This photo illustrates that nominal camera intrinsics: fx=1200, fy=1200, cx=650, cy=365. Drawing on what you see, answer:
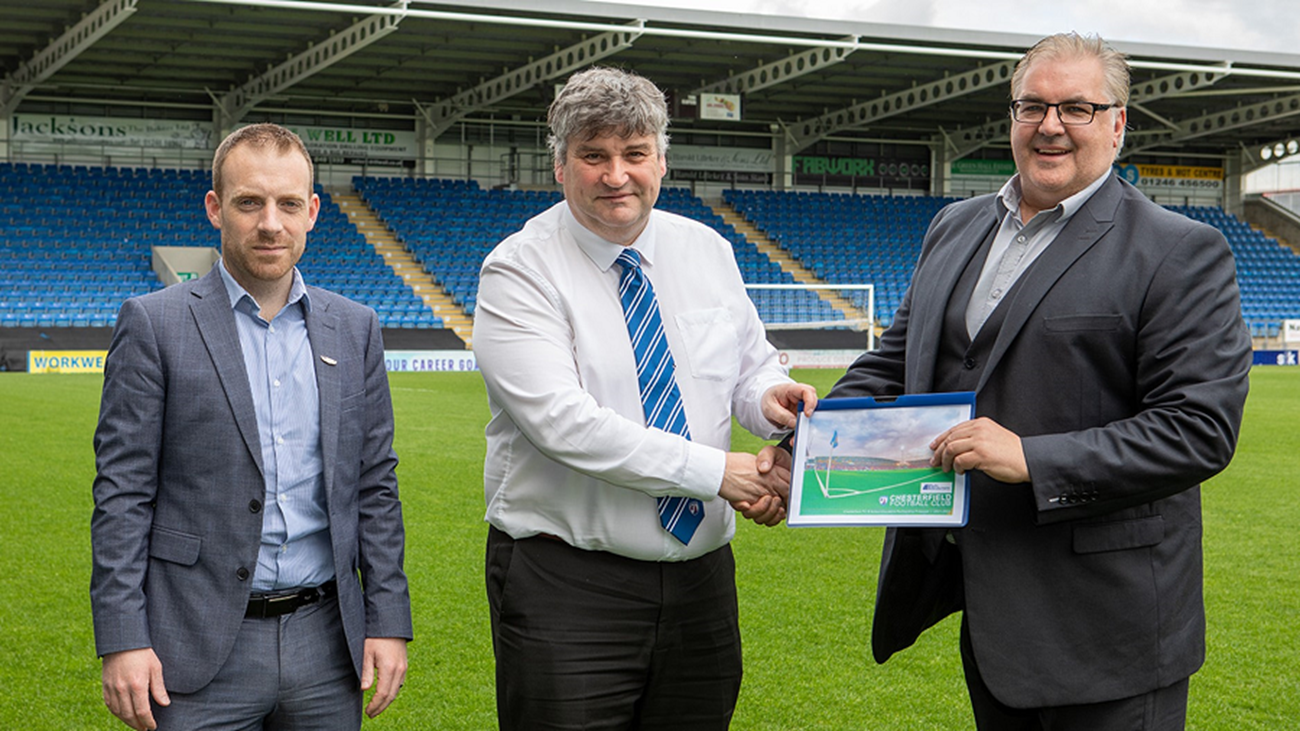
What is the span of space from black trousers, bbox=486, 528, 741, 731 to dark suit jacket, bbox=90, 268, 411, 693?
1.27 ft

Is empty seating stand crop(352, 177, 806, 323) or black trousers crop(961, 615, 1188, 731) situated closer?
black trousers crop(961, 615, 1188, 731)

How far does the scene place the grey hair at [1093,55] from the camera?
94.9 inches

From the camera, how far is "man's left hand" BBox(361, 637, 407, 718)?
2482 mm

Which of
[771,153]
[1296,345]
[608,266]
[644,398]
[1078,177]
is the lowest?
[1296,345]

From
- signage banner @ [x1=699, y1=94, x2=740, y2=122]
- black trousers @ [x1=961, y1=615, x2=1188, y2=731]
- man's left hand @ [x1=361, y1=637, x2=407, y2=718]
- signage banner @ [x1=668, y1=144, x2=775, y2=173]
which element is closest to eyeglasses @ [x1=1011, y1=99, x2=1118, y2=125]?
black trousers @ [x1=961, y1=615, x2=1188, y2=731]

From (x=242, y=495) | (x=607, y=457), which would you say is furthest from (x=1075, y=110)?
(x=242, y=495)

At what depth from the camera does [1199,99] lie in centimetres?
3272

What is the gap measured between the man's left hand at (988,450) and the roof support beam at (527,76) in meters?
23.9

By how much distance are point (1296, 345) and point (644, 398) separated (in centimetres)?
3122

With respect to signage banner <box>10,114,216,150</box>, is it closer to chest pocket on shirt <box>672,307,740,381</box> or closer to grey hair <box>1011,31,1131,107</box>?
chest pocket on shirt <box>672,307,740,381</box>

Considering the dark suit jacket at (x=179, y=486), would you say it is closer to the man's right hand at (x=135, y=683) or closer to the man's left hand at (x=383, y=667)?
the man's right hand at (x=135, y=683)

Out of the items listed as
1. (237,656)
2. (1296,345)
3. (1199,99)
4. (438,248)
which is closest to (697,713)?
(237,656)

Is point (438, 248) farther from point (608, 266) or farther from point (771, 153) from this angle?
point (608, 266)

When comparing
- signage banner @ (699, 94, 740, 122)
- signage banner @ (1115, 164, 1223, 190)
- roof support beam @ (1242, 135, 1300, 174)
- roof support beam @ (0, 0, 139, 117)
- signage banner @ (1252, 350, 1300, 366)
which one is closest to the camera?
roof support beam @ (0, 0, 139, 117)
